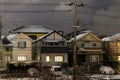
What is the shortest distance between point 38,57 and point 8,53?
18.5ft

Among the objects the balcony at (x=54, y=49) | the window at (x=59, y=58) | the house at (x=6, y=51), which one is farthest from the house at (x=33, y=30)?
the window at (x=59, y=58)

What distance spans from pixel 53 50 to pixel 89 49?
7583 mm

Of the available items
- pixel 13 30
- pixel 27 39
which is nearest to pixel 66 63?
pixel 27 39

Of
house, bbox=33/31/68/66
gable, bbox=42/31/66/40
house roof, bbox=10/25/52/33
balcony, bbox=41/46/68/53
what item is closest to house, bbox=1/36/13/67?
house, bbox=33/31/68/66

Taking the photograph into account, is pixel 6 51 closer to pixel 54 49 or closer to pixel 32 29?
pixel 54 49

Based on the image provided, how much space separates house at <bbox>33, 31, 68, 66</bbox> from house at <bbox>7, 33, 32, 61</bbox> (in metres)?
3.21

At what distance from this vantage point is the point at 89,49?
77750 mm

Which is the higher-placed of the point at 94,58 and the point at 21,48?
the point at 21,48

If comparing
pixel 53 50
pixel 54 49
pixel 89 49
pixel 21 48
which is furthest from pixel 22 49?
pixel 89 49

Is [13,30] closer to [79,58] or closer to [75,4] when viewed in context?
[79,58]

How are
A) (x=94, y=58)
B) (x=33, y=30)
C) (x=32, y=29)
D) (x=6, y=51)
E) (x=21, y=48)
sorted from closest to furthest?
(x=6, y=51), (x=21, y=48), (x=94, y=58), (x=33, y=30), (x=32, y=29)

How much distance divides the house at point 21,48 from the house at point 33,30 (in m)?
10.5

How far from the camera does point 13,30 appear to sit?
299ft

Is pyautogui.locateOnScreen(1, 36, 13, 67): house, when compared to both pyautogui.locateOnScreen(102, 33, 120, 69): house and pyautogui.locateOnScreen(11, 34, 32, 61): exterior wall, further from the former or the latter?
pyautogui.locateOnScreen(102, 33, 120, 69): house
